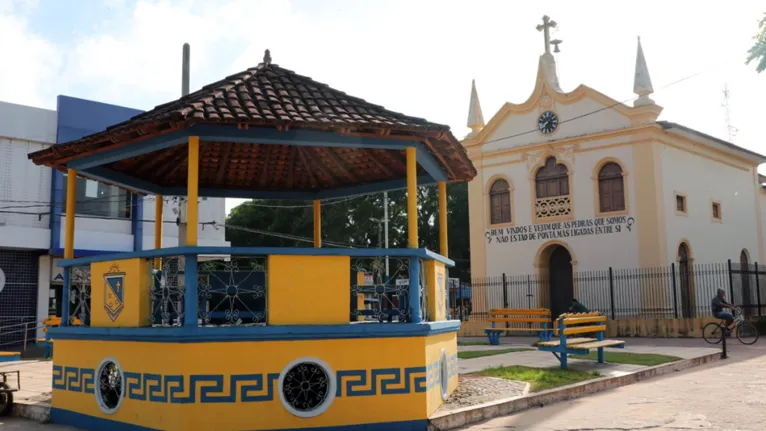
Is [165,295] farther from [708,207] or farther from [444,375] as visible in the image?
[708,207]

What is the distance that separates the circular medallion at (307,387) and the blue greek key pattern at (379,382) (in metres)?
0.12

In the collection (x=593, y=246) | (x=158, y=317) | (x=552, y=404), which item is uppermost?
(x=593, y=246)

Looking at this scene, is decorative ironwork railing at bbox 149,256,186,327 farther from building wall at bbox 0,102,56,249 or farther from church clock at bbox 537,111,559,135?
church clock at bbox 537,111,559,135

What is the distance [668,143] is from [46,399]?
20.8m

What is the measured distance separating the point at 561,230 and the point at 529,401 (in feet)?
55.0

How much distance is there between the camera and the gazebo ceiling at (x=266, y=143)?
770 cm

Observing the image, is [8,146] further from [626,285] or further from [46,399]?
[626,285]

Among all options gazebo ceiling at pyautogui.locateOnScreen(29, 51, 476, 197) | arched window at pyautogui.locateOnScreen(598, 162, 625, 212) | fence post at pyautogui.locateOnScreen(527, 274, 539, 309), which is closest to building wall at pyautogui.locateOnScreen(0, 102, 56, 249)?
gazebo ceiling at pyautogui.locateOnScreen(29, 51, 476, 197)

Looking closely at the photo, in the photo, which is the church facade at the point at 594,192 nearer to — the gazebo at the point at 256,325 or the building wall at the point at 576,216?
the building wall at the point at 576,216

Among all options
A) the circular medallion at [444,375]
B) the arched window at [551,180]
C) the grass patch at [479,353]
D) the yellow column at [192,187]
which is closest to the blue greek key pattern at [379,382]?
the circular medallion at [444,375]

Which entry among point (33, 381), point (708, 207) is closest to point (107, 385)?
point (33, 381)

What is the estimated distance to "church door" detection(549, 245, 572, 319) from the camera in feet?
82.9

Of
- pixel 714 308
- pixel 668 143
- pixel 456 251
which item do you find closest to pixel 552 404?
pixel 714 308

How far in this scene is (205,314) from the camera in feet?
29.7
